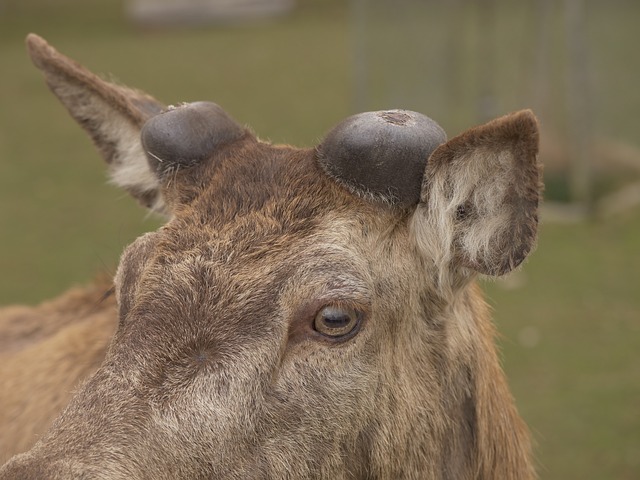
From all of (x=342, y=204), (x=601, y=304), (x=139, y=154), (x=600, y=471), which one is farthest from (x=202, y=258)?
(x=601, y=304)

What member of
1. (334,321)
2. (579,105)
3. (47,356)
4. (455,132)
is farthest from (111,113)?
(455,132)

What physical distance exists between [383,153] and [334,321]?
614 mm

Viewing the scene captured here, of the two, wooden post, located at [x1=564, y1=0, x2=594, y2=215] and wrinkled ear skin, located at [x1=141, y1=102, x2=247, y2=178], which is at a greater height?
wrinkled ear skin, located at [x1=141, y1=102, x2=247, y2=178]

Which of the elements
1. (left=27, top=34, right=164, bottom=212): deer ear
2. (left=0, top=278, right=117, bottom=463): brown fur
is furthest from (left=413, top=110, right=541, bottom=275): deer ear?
(left=0, top=278, right=117, bottom=463): brown fur

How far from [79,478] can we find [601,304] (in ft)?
25.2

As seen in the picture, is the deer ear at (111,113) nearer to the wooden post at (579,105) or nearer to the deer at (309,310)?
the deer at (309,310)

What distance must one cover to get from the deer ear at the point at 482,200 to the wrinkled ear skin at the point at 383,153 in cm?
7

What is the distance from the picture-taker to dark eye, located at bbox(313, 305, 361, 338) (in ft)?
11.3

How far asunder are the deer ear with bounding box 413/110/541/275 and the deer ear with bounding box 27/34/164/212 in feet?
4.59

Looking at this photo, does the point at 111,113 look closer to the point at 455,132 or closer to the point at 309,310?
the point at 309,310

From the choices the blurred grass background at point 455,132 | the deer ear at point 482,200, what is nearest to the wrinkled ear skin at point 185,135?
the deer ear at point 482,200

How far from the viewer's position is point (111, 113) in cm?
455

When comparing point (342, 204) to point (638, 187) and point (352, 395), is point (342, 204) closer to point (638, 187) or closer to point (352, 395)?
point (352, 395)

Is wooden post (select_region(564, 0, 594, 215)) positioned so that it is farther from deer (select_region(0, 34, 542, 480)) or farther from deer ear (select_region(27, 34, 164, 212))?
deer (select_region(0, 34, 542, 480))
